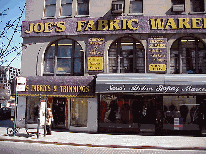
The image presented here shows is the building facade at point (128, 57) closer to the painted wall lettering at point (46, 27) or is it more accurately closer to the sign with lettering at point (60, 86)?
the painted wall lettering at point (46, 27)

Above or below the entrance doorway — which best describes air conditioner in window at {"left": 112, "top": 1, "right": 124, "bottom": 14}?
above

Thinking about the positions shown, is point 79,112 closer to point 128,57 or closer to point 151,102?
point 151,102

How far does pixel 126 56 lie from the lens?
53.0 feet

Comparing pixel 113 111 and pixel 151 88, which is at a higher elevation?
pixel 151 88

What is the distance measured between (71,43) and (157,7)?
691 centimetres

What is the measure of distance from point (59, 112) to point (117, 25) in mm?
7744

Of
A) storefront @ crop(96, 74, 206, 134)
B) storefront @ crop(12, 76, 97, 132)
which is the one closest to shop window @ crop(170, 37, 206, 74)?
storefront @ crop(96, 74, 206, 134)

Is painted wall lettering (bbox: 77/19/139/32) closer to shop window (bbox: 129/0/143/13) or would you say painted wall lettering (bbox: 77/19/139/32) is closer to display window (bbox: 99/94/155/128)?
shop window (bbox: 129/0/143/13)

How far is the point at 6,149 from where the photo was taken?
1032 cm

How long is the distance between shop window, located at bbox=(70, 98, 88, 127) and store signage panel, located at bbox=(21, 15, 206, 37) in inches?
199

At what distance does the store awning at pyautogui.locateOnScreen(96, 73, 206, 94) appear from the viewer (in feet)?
45.7

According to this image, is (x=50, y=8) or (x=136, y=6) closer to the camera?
(x=136, y=6)

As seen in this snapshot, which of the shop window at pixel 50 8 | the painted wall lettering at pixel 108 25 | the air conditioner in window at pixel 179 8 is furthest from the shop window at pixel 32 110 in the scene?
the air conditioner in window at pixel 179 8

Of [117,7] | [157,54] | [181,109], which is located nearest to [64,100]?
[157,54]
